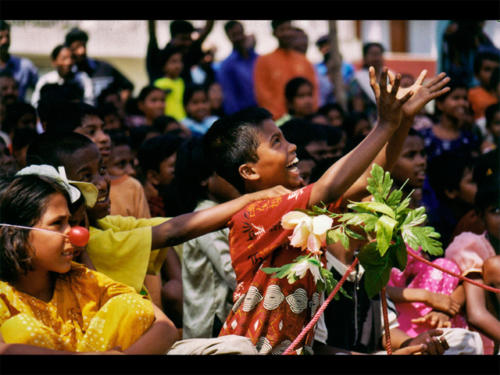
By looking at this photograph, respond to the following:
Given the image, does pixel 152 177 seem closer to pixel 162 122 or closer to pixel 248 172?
pixel 162 122

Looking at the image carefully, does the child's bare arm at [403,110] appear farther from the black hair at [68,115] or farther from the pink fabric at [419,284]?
the black hair at [68,115]

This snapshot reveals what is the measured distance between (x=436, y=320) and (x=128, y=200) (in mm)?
2002

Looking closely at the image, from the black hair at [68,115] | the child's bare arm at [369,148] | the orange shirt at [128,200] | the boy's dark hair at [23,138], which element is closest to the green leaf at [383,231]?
the child's bare arm at [369,148]

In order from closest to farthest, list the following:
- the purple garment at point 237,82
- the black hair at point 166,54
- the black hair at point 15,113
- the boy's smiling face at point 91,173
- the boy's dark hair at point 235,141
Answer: the boy's dark hair at point 235,141
the boy's smiling face at point 91,173
the black hair at point 15,113
the black hair at point 166,54
the purple garment at point 237,82

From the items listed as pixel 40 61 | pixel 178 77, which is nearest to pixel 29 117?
pixel 178 77

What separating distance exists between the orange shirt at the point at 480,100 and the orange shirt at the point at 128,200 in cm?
507

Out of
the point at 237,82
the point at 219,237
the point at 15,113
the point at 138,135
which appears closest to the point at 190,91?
the point at 237,82

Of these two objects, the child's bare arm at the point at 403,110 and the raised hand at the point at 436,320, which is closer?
the child's bare arm at the point at 403,110

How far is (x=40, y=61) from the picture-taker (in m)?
15.8

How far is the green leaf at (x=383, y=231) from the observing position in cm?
286

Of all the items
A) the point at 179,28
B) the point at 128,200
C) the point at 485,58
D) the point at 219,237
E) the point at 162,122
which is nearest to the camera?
the point at 219,237

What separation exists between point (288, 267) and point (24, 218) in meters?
1.02

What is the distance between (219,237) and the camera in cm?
430
